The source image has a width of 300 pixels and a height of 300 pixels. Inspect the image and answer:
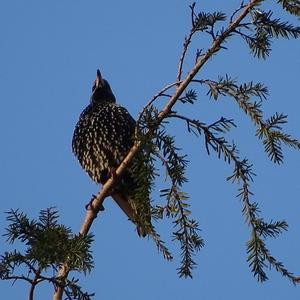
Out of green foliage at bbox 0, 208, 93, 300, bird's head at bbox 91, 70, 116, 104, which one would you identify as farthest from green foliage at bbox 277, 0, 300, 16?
bird's head at bbox 91, 70, 116, 104

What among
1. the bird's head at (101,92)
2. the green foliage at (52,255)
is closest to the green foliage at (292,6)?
the green foliage at (52,255)

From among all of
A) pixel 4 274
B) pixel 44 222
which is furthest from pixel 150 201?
pixel 4 274

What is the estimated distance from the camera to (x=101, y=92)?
21.7 feet

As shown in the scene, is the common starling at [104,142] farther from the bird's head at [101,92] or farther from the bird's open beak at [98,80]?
the bird's open beak at [98,80]

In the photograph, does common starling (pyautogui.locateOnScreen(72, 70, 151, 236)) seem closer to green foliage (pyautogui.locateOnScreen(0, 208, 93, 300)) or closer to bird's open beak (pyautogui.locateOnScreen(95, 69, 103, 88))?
bird's open beak (pyautogui.locateOnScreen(95, 69, 103, 88))

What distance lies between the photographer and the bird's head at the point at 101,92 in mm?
6457

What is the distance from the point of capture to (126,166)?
11.5ft

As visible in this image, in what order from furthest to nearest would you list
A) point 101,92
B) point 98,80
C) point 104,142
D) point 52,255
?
point 98,80 < point 101,92 < point 104,142 < point 52,255

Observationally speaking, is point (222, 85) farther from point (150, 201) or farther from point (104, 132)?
point (104, 132)

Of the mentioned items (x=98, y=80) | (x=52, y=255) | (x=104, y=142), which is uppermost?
(x=98, y=80)

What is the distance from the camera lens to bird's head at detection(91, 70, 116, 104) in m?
6.46

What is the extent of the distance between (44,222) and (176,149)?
2.31 feet

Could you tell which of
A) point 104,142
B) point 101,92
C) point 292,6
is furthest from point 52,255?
point 101,92

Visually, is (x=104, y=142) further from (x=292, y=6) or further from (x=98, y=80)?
(x=292, y=6)
